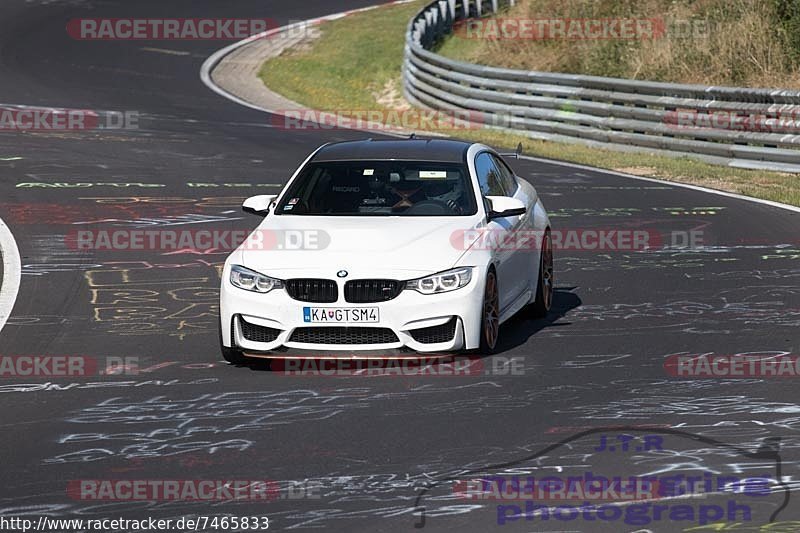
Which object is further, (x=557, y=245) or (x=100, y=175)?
(x=100, y=175)

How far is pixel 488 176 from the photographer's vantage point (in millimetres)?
12445

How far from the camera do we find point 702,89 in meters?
24.8

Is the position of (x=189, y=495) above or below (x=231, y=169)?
below

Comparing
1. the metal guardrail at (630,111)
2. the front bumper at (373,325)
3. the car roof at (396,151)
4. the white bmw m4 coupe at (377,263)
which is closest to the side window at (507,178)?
the car roof at (396,151)

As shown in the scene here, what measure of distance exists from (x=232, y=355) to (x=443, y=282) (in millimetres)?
1585

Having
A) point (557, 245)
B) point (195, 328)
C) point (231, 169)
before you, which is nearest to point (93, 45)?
point (231, 169)

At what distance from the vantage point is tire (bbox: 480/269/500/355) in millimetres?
10852

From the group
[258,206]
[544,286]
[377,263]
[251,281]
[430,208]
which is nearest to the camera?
[377,263]

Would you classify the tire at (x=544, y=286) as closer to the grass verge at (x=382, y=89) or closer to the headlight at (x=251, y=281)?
the headlight at (x=251, y=281)

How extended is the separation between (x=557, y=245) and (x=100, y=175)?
26.2 feet

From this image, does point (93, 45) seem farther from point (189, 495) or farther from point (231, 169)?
point (189, 495)

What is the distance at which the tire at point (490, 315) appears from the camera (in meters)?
Result: 10.9

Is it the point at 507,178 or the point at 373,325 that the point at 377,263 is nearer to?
the point at 373,325

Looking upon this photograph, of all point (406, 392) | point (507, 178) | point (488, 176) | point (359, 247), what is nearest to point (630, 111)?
point (507, 178)
